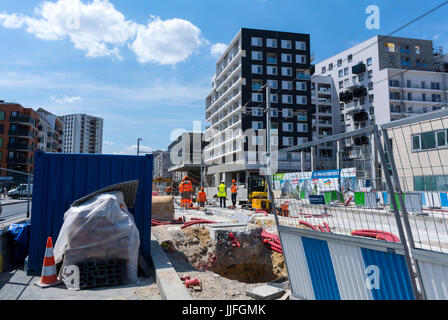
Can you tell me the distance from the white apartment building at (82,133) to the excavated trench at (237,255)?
617ft

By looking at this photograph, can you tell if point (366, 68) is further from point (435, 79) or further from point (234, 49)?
point (234, 49)

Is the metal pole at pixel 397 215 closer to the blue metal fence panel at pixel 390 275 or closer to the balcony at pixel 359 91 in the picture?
the blue metal fence panel at pixel 390 275

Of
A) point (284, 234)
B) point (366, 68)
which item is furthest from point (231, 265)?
point (366, 68)

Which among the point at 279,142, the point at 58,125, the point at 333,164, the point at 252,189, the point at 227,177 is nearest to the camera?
the point at 333,164

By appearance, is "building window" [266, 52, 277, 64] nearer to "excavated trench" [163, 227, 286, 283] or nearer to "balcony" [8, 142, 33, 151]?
"balcony" [8, 142, 33, 151]

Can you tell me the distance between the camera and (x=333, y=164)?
4375 millimetres

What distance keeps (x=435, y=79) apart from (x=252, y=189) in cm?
6209

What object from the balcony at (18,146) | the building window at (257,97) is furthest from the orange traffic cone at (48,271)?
the balcony at (18,146)

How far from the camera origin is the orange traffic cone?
486 cm

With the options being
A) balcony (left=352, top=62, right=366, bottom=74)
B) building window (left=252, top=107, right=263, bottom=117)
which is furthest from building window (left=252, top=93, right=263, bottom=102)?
balcony (left=352, top=62, right=366, bottom=74)

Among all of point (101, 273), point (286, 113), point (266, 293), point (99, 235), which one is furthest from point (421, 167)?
point (286, 113)

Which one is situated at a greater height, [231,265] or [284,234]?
[284,234]

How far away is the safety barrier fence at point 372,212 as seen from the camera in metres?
3.06

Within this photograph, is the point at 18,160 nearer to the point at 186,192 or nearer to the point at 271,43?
the point at 271,43
